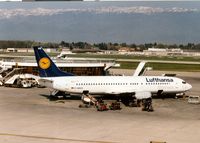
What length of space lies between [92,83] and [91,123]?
21279 mm

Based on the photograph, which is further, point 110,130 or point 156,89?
point 156,89

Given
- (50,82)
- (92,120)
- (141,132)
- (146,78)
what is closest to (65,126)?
(92,120)

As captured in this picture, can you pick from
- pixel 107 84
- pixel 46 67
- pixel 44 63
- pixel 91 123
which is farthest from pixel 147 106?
pixel 44 63

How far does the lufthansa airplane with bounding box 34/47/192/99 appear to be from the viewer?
71.7m

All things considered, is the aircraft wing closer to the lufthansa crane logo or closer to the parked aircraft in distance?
the parked aircraft in distance

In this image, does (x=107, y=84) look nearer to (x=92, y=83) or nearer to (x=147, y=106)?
(x=92, y=83)

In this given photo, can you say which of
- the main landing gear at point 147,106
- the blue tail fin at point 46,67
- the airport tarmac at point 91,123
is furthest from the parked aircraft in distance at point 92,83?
the main landing gear at point 147,106

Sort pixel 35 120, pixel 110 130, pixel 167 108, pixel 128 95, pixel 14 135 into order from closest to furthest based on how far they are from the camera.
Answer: pixel 14 135, pixel 110 130, pixel 35 120, pixel 167 108, pixel 128 95

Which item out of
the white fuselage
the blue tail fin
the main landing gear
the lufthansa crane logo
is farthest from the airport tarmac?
the lufthansa crane logo

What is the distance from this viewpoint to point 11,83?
3853 inches

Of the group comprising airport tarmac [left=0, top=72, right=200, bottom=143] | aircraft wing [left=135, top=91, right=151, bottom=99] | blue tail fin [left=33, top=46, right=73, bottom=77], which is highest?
blue tail fin [left=33, top=46, right=73, bottom=77]

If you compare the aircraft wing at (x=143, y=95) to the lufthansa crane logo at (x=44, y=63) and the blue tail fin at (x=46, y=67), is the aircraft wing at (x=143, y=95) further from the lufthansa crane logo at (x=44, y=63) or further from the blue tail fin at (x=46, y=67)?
the lufthansa crane logo at (x=44, y=63)

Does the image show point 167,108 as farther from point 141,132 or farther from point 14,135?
point 14,135

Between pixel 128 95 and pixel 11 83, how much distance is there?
3522 centimetres
